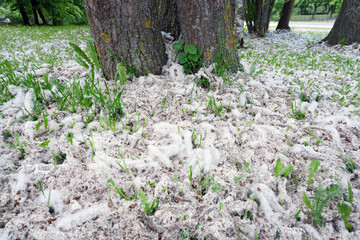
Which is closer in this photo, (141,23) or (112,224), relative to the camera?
(112,224)

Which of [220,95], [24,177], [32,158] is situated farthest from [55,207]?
[220,95]

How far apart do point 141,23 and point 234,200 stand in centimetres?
221

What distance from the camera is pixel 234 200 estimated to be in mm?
1244

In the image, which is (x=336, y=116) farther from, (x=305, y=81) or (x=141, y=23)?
(x=141, y=23)

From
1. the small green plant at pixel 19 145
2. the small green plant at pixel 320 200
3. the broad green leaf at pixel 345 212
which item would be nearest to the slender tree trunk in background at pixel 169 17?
the small green plant at pixel 19 145

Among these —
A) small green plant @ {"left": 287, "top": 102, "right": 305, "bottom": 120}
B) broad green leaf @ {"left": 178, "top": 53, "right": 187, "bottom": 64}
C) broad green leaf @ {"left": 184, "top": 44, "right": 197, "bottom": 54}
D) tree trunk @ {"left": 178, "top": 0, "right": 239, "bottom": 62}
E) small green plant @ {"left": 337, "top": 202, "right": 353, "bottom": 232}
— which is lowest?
small green plant @ {"left": 337, "top": 202, "right": 353, "bottom": 232}

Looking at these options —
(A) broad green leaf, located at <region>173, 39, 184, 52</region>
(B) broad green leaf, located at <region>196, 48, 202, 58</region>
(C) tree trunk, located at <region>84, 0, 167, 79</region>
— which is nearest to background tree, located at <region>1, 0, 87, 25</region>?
(C) tree trunk, located at <region>84, 0, 167, 79</region>

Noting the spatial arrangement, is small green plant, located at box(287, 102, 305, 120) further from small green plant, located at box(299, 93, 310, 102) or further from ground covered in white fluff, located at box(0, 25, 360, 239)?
small green plant, located at box(299, 93, 310, 102)

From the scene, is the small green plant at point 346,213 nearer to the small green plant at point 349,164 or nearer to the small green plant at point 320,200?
the small green plant at point 320,200

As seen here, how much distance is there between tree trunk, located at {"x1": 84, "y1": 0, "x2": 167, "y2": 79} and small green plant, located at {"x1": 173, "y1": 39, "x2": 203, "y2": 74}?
0.26m

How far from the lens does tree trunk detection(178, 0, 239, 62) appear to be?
2.44 meters

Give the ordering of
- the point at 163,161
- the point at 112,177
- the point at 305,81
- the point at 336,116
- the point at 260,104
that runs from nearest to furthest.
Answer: the point at 112,177 → the point at 163,161 → the point at 336,116 → the point at 260,104 → the point at 305,81

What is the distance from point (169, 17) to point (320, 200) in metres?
2.78

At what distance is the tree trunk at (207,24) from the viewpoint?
2443mm
